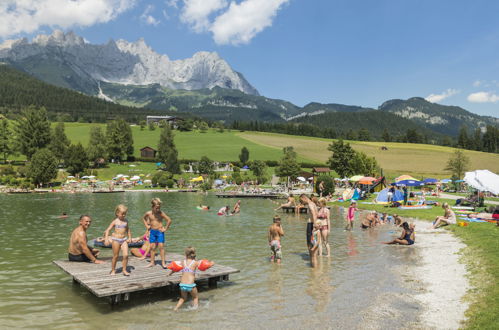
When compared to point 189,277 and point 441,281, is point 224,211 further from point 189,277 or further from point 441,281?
point 189,277

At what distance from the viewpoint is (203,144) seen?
127250 mm

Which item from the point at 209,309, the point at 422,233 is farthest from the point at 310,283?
the point at 422,233

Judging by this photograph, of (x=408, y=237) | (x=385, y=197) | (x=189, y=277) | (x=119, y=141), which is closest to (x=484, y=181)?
(x=408, y=237)

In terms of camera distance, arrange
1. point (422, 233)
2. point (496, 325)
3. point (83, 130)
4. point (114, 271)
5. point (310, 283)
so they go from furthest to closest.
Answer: point (83, 130) → point (422, 233) → point (310, 283) → point (114, 271) → point (496, 325)

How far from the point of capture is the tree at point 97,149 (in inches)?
3607

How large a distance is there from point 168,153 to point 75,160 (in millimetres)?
21853

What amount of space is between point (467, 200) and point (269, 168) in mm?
69687

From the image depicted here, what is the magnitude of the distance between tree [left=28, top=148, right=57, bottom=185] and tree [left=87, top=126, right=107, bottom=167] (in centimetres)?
1688

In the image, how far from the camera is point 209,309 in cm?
1028

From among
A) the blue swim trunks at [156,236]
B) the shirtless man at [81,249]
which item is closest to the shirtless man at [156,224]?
the blue swim trunks at [156,236]

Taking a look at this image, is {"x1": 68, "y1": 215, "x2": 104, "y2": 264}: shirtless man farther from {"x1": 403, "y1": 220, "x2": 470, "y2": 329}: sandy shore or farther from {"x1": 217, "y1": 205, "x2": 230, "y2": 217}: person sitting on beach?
{"x1": 217, "y1": 205, "x2": 230, "y2": 217}: person sitting on beach

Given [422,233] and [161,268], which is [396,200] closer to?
[422,233]

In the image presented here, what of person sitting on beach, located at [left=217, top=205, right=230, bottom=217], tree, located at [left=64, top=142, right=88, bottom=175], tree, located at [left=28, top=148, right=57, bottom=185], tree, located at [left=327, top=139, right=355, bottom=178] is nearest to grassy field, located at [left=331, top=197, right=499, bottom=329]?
person sitting on beach, located at [left=217, top=205, right=230, bottom=217]

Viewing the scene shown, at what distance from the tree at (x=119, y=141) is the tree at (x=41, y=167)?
2489 centimetres
